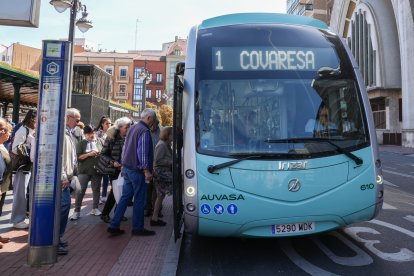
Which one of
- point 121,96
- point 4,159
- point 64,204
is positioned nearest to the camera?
point 64,204

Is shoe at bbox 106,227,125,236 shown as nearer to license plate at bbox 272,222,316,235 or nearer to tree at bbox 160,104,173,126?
license plate at bbox 272,222,316,235

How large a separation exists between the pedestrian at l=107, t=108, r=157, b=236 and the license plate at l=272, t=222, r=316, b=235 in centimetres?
203

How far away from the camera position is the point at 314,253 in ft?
16.0

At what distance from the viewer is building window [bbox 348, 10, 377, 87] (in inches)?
1534

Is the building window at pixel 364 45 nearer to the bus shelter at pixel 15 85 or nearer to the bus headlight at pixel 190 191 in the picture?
the bus shelter at pixel 15 85

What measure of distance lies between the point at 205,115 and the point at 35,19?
2.17 metres

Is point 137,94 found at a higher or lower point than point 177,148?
higher

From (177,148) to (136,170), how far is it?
0.96 m

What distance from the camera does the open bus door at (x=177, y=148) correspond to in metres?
4.59

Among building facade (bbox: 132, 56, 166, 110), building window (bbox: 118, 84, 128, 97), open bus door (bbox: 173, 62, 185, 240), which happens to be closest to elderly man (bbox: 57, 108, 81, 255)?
open bus door (bbox: 173, 62, 185, 240)

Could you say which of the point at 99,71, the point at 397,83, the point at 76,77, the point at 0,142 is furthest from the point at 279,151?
the point at 397,83

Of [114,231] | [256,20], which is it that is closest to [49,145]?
[114,231]

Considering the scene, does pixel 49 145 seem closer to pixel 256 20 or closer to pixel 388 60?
pixel 256 20

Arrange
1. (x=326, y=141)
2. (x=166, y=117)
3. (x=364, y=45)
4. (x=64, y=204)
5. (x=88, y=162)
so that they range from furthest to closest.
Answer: (x=364, y=45), (x=166, y=117), (x=88, y=162), (x=64, y=204), (x=326, y=141)
